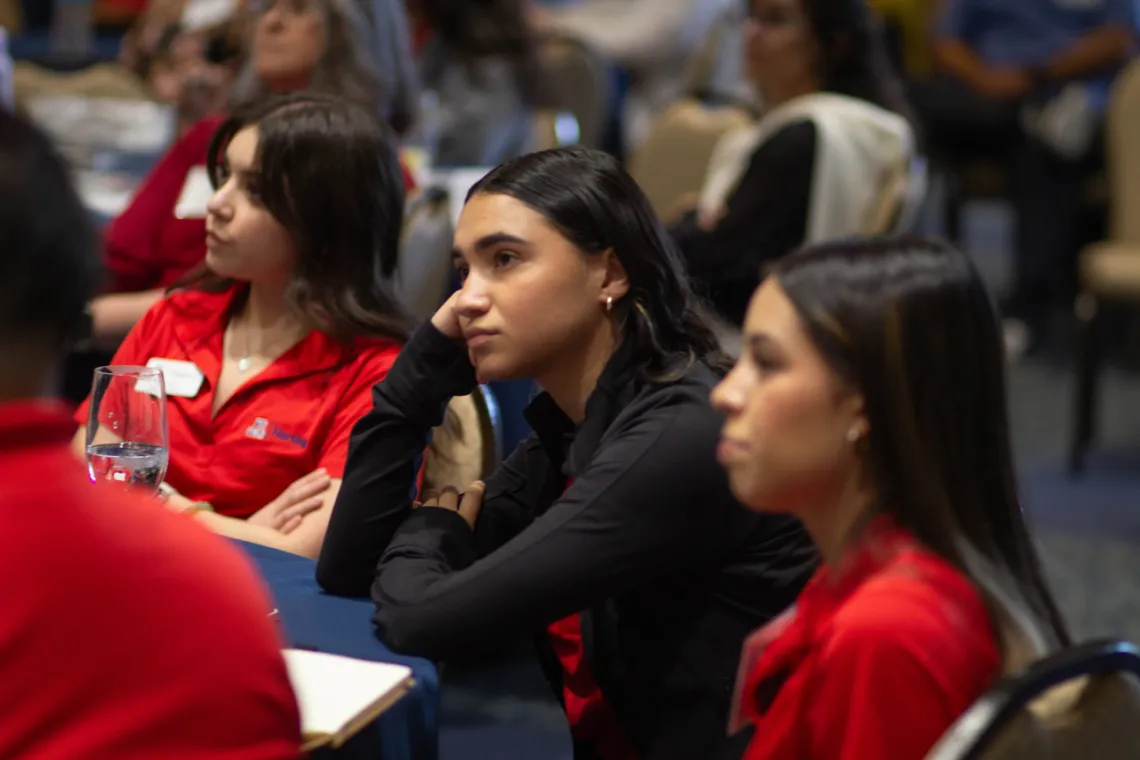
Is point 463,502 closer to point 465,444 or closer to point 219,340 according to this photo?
point 465,444

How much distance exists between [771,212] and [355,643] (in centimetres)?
223

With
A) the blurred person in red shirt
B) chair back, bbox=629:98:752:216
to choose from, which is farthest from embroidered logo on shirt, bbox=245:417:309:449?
chair back, bbox=629:98:752:216

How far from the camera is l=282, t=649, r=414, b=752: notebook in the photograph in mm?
1238

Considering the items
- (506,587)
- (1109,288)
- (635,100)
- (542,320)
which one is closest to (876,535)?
(506,587)

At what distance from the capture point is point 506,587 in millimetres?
1547

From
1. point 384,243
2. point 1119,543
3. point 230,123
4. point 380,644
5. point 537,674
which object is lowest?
point 1119,543

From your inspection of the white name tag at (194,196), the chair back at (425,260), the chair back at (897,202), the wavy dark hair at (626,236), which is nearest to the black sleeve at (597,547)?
the wavy dark hair at (626,236)

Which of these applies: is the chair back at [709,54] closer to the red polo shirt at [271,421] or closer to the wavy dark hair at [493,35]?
the wavy dark hair at [493,35]

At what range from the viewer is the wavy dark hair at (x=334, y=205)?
85.2 inches

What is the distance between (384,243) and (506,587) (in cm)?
84

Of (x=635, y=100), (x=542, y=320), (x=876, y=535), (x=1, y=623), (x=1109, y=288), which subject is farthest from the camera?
(x=635, y=100)

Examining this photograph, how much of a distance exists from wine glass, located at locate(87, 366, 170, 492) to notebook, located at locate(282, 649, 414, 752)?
0.40 m

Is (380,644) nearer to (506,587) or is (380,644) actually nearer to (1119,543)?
(506,587)

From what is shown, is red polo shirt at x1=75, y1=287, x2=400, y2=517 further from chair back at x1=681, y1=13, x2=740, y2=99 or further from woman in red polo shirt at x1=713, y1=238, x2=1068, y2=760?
chair back at x1=681, y1=13, x2=740, y2=99
